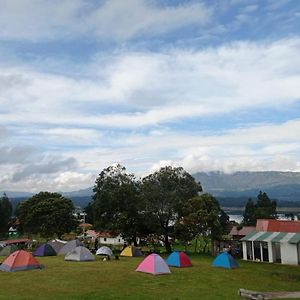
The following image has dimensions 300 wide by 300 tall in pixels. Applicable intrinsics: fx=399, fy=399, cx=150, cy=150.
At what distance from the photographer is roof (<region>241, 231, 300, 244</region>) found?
1320 inches

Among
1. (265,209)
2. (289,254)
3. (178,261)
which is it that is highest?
(265,209)

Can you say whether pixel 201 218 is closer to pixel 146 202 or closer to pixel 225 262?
pixel 146 202

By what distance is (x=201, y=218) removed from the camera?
124 feet

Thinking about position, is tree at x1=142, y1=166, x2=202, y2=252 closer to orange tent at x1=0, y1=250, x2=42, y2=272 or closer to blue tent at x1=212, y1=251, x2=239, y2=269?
blue tent at x1=212, y1=251, x2=239, y2=269

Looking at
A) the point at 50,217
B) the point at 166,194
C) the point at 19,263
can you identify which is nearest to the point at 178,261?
the point at 19,263

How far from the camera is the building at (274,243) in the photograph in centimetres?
3341

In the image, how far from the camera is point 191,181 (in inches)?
1702

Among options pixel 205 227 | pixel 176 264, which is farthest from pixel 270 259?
pixel 176 264

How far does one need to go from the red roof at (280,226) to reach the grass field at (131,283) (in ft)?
29.6

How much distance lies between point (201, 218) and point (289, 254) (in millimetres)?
8337

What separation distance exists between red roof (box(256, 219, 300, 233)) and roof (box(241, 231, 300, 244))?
825 mm

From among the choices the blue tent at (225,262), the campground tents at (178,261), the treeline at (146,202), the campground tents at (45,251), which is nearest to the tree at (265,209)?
the treeline at (146,202)

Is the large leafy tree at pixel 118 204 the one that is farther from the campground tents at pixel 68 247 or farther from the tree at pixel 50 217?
the tree at pixel 50 217

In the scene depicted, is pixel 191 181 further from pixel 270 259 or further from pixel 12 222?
pixel 12 222
